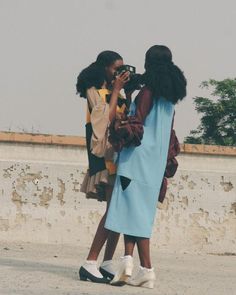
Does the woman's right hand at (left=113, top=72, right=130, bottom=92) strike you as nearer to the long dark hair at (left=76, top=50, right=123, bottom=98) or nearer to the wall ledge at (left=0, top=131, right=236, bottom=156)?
the long dark hair at (left=76, top=50, right=123, bottom=98)

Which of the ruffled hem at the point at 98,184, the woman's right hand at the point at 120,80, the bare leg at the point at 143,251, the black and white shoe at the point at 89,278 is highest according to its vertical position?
the woman's right hand at the point at 120,80

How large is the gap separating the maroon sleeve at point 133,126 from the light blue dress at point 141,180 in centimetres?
6

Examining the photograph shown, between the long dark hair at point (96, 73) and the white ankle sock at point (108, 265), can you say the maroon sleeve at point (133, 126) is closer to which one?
the long dark hair at point (96, 73)

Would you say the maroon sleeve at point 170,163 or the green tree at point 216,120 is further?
the green tree at point 216,120

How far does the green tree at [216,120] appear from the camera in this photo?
23.8m

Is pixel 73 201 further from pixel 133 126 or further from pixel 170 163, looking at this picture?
pixel 133 126

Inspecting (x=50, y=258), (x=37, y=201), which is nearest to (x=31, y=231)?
(x=37, y=201)

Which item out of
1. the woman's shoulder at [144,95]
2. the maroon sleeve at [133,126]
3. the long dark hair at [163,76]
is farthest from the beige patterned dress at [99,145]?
the long dark hair at [163,76]

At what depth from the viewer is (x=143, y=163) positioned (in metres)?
6.37

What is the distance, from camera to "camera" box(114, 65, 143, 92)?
6518 mm

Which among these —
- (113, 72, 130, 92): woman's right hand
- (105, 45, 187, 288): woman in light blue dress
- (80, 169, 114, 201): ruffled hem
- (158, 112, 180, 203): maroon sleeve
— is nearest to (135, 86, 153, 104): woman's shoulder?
(105, 45, 187, 288): woman in light blue dress

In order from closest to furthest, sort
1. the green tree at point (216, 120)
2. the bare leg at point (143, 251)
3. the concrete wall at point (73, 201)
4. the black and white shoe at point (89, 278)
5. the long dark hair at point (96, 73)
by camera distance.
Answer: the bare leg at point (143, 251)
the black and white shoe at point (89, 278)
the long dark hair at point (96, 73)
the concrete wall at point (73, 201)
the green tree at point (216, 120)

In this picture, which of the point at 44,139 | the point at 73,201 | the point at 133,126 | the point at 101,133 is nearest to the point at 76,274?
the point at 101,133

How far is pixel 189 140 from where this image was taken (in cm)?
2417
